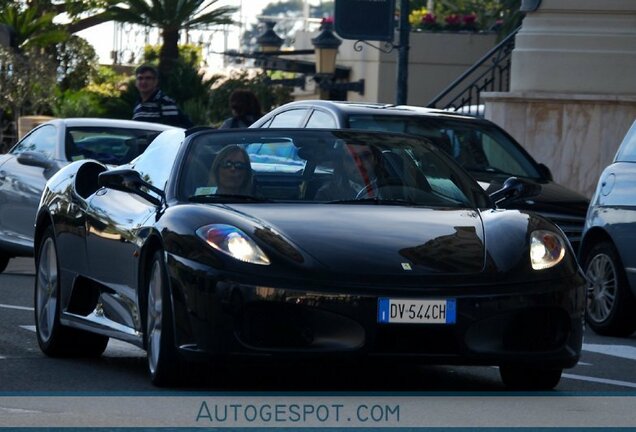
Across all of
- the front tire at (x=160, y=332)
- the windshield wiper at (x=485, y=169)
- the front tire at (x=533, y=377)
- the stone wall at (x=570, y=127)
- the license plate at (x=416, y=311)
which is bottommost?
the stone wall at (x=570, y=127)

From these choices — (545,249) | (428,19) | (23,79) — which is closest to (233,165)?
(545,249)

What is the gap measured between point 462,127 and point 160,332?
294 inches

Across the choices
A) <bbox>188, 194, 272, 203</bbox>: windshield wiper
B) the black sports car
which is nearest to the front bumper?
the black sports car

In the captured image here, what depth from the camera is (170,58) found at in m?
43.8

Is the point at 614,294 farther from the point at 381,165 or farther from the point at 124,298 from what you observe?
the point at 124,298

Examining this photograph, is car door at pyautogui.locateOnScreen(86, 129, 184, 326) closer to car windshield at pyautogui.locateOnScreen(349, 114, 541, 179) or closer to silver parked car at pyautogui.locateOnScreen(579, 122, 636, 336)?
silver parked car at pyautogui.locateOnScreen(579, 122, 636, 336)

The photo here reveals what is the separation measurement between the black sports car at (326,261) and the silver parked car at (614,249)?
2.84 m

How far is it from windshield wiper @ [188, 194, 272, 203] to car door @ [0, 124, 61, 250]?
772cm

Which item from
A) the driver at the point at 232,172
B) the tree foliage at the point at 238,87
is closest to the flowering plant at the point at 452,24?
the tree foliage at the point at 238,87

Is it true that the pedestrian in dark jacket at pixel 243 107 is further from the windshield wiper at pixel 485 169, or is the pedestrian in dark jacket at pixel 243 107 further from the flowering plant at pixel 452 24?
the flowering plant at pixel 452 24

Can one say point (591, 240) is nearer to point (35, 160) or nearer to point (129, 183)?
point (129, 183)

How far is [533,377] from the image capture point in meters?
8.55

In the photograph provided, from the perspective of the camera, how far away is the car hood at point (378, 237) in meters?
7.98

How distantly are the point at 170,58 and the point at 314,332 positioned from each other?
119ft
